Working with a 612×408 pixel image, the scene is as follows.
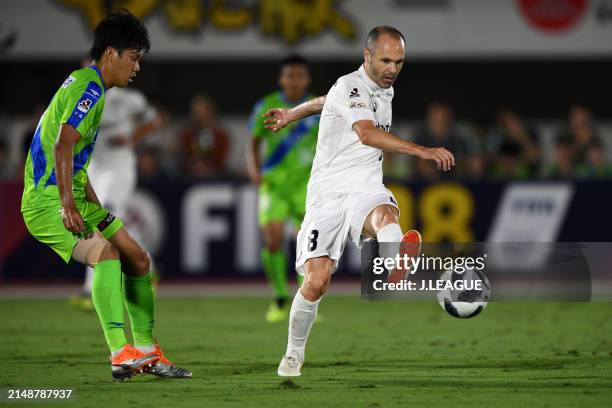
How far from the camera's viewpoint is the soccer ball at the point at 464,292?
695 cm

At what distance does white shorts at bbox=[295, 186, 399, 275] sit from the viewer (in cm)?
724

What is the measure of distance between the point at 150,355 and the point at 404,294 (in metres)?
1.59

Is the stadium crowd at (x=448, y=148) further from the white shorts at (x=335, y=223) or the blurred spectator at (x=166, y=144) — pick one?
the white shorts at (x=335, y=223)

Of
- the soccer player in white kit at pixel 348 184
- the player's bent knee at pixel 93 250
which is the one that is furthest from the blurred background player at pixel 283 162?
the player's bent knee at pixel 93 250

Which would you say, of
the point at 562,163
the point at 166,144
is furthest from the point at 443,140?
the point at 166,144

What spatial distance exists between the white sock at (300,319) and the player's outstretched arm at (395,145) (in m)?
1.05

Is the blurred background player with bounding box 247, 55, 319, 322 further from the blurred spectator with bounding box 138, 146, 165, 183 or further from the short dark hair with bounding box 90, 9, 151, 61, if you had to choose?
the short dark hair with bounding box 90, 9, 151, 61

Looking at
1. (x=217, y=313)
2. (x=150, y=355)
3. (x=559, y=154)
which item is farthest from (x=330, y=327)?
(x=559, y=154)

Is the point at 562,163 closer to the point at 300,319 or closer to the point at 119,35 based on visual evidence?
the point at 300,319

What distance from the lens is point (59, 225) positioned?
6.99 metres

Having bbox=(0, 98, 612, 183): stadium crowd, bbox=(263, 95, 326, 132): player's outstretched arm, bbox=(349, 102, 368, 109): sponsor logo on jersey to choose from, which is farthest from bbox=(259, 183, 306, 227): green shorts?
bbox=(349, 102, 368, 109): sponsor logo on jersey

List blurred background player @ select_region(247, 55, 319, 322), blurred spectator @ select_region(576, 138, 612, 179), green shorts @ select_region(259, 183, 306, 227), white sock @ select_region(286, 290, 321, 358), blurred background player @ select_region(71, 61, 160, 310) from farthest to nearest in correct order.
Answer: blurred spectator @ select_region(576, 138, 612, 179) → blurred background player @ select_region(71, 61, 160, 310) → green shorts @ select_region(259, 183, 306, 227) → blurred background player @ select_region(247, 55, 319, 322) → white sock @ select_region(286, 290, 321, 358)

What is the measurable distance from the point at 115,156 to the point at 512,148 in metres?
6.27

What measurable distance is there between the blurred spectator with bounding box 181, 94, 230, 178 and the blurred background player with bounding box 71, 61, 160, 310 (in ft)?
14.6
